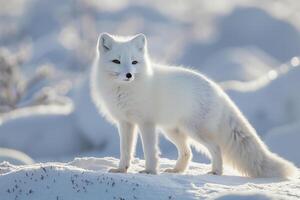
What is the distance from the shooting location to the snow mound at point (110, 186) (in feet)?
18.5

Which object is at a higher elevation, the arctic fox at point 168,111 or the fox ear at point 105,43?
the fox ear at point 105,43

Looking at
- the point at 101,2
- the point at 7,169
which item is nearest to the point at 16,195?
the point at 7,169

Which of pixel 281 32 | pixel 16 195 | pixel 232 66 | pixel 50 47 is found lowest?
pixel 16 195

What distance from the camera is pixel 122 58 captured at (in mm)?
6285

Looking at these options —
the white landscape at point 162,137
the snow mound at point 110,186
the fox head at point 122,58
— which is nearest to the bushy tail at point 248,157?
the white landscape at point 162,137

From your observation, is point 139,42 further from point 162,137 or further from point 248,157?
point 162,137

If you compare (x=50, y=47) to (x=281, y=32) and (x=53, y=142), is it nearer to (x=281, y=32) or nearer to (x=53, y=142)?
(x=281, y=32)

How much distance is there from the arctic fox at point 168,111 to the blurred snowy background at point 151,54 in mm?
3629

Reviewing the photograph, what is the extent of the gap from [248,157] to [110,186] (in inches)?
69.4

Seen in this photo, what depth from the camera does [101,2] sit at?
56.0 meters

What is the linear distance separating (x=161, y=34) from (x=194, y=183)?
42.6m

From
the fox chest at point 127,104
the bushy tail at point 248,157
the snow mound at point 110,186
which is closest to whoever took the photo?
the snow mound at point 110,186

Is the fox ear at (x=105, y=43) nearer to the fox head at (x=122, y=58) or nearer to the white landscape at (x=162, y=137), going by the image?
the fox head at (x=122, y=58)

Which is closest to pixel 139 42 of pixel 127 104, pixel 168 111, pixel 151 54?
pixel 127 104
